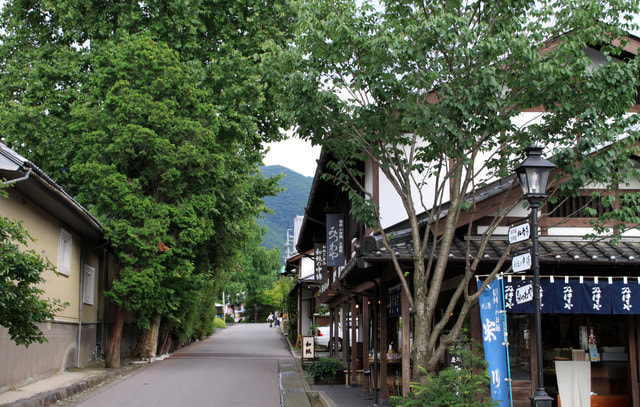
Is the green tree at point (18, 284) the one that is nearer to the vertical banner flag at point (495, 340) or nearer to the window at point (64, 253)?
the vertical banner flag at point (495, 340)

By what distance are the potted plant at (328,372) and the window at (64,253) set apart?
24.7 ft

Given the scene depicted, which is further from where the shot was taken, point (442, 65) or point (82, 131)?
point (82, 131)

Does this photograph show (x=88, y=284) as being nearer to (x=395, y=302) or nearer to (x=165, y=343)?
(x=165, y=343)

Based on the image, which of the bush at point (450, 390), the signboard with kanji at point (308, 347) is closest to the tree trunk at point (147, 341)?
the signboard with kanji at point (308, 347)

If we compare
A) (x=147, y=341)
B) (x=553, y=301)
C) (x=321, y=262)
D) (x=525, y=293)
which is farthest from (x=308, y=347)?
(x=525, y=293)

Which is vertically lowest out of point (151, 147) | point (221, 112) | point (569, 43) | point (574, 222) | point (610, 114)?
point (574, 222)

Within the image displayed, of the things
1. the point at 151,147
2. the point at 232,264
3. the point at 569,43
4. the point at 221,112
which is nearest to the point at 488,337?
the point at 569,43

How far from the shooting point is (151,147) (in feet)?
68.6

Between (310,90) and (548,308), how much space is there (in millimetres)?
Answer: 5131

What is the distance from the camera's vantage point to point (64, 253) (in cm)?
1839

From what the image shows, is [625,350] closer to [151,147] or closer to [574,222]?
[574,222]

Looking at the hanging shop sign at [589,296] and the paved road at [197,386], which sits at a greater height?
the hanging shop sign at [589,296]

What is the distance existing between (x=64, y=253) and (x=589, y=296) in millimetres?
14133

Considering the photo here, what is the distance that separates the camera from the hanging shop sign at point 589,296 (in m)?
10.3
